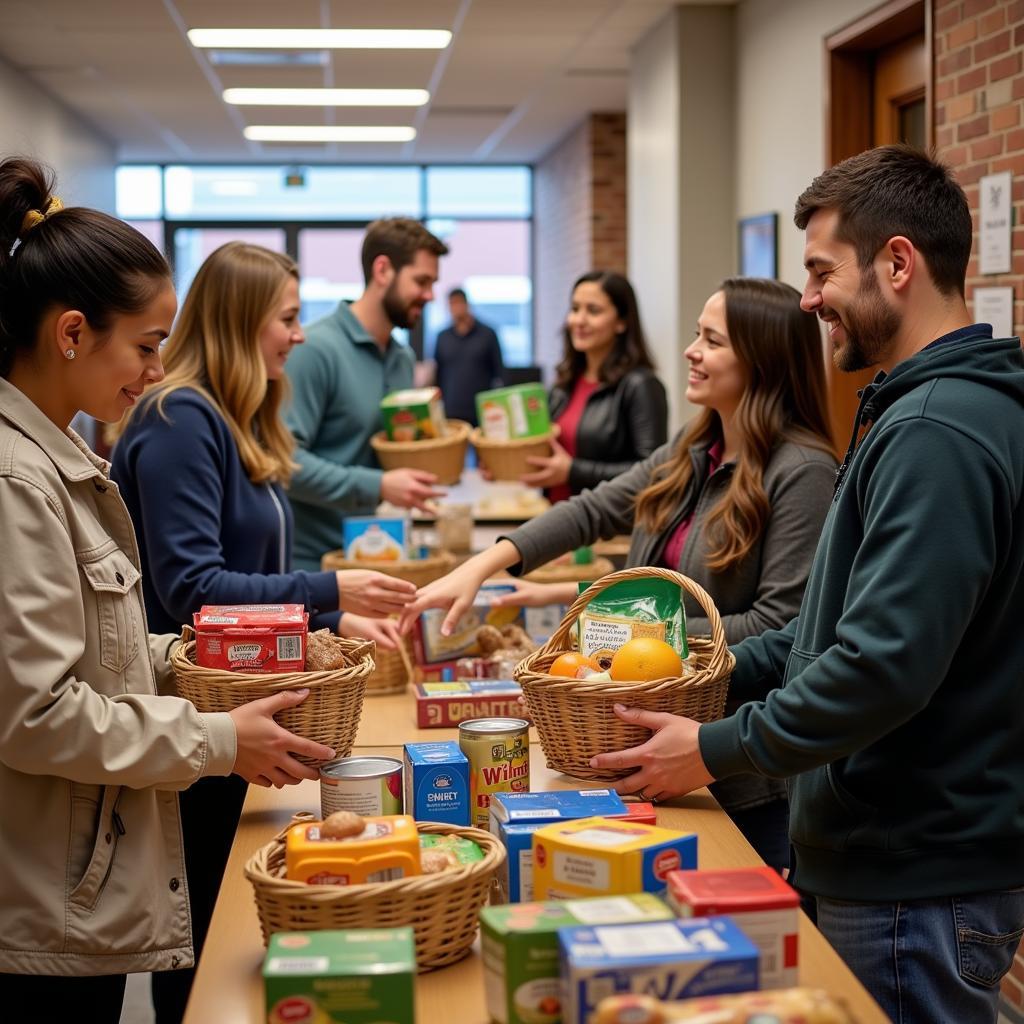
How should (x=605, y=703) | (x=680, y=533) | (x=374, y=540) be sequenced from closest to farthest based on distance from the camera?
(x=605, y=703) → (x=680, y=533) → (x=374, y=540)

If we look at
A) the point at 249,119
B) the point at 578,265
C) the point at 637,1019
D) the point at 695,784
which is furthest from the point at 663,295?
the point at 637,1019

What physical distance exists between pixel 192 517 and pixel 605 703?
928mm

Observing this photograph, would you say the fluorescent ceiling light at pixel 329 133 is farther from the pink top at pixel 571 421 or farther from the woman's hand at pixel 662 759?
the woman's hand at pixel 662 759

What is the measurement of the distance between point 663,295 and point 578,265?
3.84 metres

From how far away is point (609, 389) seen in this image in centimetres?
462

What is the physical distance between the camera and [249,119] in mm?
9672

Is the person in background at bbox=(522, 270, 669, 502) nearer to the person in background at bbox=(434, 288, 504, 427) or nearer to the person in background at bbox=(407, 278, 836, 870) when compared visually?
the person in background at bbox=(407, 278, 836, 870)

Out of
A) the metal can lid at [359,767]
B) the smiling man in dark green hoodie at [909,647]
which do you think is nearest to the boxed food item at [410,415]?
the smiling man in dark green hoodie at [909,647]

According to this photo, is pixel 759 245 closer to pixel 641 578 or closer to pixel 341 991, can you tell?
pixel 641 578

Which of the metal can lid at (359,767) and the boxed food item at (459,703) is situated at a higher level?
the metal can lid at (359,767)

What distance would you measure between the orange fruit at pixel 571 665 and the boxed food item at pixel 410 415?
1.88 metres

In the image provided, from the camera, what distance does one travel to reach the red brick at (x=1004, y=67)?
11.1ft

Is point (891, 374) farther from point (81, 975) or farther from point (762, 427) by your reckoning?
point (81, 975)

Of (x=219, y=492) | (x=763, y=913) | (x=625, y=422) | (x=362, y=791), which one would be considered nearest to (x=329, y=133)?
(x=625, y=422)
